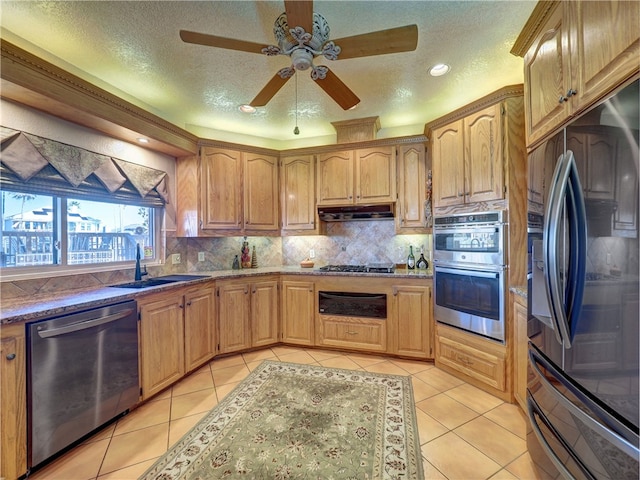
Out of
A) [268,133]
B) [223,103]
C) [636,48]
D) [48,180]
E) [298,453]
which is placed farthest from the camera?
[268,133]

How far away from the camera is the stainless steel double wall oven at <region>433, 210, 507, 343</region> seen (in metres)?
2.16

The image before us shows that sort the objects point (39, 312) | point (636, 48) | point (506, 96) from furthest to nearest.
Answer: point (506, 96) < point (39, 312) < point (636, 48)

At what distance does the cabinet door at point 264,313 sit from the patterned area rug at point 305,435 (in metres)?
0.71

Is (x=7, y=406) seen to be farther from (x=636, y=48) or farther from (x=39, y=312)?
(x=636, y=48)

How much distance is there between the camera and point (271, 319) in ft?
10.5

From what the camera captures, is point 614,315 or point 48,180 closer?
point 614,315

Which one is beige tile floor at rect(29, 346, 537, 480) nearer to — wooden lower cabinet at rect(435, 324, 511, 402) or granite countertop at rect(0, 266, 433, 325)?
wooden lower cabinet at rect(435, 324, 511, 402)

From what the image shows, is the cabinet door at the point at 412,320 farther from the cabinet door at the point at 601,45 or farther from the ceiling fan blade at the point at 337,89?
the cabinet door at the point at 601,45

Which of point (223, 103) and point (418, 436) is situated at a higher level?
point (223, 103)

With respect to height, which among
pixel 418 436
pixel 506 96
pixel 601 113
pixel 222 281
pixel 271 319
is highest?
pixel 506 96

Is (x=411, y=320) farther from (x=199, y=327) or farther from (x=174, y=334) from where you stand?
(x=174, y=334)

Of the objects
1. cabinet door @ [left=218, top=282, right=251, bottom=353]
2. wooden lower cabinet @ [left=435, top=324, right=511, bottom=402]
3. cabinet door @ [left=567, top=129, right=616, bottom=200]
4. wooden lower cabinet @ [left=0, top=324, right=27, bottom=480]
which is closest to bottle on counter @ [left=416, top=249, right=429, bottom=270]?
wooden lower cabinet @ [left=435, top=324, right=511, bottom=402]

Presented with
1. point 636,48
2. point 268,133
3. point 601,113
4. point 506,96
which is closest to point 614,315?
point 601,113

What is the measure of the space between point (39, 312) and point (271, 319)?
2.05 metres
